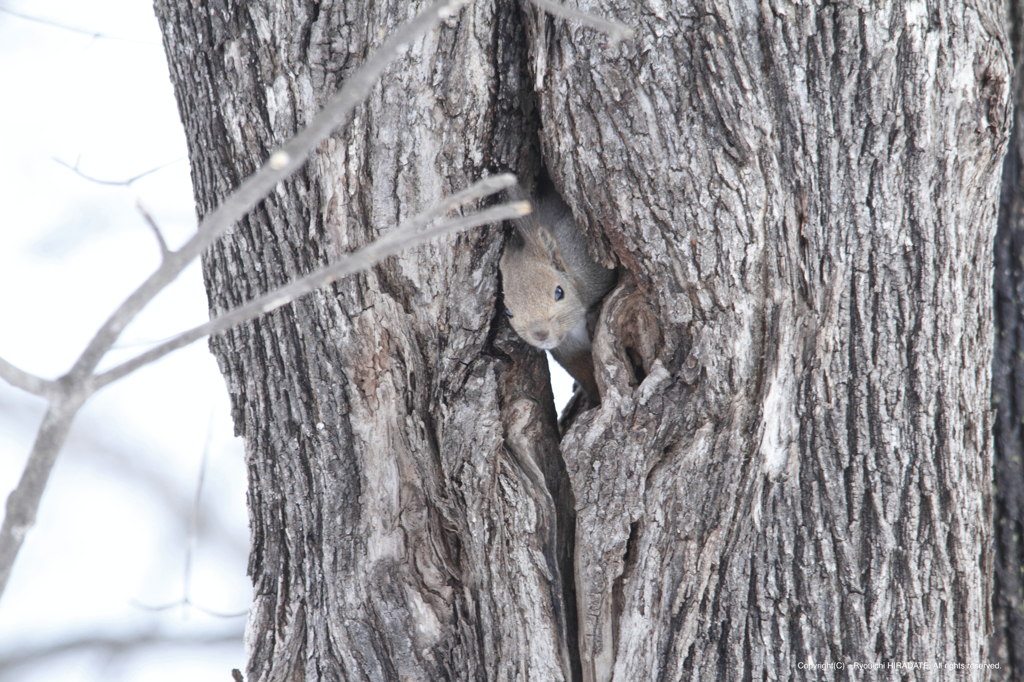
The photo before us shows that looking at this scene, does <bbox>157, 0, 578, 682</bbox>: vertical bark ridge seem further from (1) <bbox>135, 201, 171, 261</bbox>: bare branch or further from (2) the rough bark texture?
(2) the rough bark texture

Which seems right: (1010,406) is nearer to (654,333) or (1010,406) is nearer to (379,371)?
(654,333)

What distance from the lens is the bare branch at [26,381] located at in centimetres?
82

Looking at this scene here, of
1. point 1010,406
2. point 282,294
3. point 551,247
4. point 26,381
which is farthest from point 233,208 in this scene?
point 1010,406

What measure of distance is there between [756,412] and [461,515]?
77 centimetres

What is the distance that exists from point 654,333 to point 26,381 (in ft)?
4.30

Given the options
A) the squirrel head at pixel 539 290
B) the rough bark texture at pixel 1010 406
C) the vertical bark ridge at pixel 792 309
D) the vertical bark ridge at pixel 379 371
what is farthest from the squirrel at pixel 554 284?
the rough bark texture at pixel 1010 406

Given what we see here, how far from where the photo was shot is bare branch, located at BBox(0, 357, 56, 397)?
816 millimetres

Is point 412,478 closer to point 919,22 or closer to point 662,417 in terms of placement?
point 662,417

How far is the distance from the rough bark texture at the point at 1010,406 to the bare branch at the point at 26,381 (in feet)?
7.85

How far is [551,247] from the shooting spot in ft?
7.41

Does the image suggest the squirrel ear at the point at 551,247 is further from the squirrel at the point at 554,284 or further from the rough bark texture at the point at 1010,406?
the rough bark texture at the point at 1010,406

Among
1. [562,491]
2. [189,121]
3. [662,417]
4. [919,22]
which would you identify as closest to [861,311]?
[662,417]

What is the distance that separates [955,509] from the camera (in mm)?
1709

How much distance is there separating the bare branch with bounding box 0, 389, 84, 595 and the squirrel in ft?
4.25
